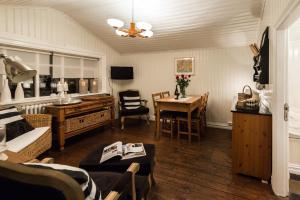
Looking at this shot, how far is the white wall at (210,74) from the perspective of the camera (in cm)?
431

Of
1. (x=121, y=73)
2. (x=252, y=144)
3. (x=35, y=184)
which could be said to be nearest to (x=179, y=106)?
(x=252, y=144)

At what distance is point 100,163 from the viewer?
181cm

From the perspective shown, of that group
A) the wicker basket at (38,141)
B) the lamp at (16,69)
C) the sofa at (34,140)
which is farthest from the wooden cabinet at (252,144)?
the wicker basket at (38,141)

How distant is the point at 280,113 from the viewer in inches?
75.0

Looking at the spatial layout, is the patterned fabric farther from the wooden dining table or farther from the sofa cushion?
the sofa cushion

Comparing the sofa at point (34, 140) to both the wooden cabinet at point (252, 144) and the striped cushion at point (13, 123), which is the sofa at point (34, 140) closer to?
the striped cushion at point (13, 123)

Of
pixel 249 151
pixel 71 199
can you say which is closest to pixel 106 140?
pixel 249 151

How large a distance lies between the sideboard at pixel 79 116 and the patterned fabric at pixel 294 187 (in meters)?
3.33

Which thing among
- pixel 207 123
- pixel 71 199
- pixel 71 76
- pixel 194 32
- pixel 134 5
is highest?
pixel 134 5

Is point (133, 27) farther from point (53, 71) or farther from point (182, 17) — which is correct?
point (53, 71)

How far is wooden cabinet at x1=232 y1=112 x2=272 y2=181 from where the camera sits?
2150 millimetres

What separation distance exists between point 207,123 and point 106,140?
2617 millimetres

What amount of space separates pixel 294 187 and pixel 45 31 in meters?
4.54

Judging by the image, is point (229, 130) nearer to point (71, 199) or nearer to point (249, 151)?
point (249, 151)
